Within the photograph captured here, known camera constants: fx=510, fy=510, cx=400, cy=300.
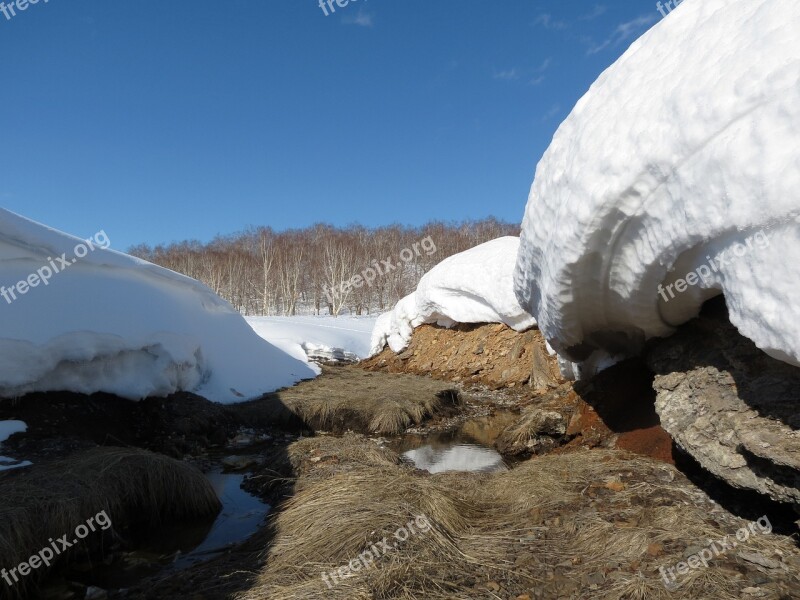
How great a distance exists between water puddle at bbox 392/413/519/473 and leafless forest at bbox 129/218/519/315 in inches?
1077

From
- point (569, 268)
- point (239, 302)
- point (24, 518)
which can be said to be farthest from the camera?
point (239, 302)

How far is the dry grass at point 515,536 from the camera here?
8.66ft

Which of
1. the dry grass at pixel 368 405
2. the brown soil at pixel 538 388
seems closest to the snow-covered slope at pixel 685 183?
the brown soil at pixel 538 388

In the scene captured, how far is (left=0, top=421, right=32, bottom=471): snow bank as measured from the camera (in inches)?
188

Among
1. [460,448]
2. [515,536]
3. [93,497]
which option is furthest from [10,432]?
[515,536]

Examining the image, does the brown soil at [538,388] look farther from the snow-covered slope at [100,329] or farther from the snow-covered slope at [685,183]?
the snow-covered slope at [100,329]

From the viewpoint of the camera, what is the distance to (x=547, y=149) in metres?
4.29

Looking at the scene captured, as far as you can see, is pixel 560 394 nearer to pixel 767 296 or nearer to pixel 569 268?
A: pixel 569 268

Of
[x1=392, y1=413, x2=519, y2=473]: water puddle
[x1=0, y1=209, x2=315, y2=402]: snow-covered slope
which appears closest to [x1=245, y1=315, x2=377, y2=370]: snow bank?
[x1=0, y1=209, x2=315, y2=402]: snow-covered slope

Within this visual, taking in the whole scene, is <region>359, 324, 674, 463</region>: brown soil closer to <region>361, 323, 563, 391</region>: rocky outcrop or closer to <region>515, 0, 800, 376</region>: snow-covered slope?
<region>361, 323, 563, 391</region>: rocky outcrop

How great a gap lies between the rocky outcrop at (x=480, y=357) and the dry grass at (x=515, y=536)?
5.69 m

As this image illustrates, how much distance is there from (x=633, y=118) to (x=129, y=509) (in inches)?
191

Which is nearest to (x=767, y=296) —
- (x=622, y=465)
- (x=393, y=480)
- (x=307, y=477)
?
(x=622, y=465)

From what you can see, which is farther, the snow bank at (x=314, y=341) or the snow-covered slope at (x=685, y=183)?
the snow bank at (x=314, y=341)
